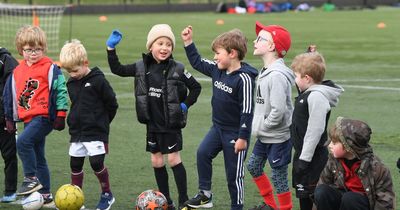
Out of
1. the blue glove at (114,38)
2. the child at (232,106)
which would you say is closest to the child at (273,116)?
the child at (232,106)

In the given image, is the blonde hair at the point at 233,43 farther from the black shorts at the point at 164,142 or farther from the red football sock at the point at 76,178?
the red football sock at the point at 76,178

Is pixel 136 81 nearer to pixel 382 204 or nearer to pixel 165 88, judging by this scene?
pixel 165 88

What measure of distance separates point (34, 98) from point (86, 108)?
55cm

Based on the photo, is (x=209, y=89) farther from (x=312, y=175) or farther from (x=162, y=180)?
(x=312, y=175)

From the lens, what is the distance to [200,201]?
29.6ft

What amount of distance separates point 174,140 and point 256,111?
821mm

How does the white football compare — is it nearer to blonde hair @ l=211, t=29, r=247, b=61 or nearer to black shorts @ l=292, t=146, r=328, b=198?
blonde hair @ l=211, t=29, r=247, b=61

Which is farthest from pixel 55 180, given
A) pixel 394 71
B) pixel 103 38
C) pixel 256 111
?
pixel 103 38

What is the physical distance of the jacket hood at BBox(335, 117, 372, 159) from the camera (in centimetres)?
758

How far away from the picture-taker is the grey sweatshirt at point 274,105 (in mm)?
8461

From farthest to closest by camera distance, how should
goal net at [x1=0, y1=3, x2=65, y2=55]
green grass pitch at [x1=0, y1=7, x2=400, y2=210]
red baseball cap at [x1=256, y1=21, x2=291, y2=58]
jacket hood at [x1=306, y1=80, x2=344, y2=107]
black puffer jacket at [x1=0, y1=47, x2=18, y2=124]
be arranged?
goal net at [x1=0, y1=3, x2=65, y2=55], green grass pitch at [x1=0, y1=7, x2=400, y2=210], black puffer jacket at [x1=0, y1=47, x2=18, y2=124], red baseball cap at [x1=256, y1=21, x2=291, y2=58], jacket hood at [x1=306, y1=80, x2=344, y2=107]

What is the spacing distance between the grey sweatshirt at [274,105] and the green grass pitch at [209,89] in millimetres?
949

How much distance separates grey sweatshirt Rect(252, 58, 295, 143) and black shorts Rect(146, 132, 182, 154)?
754 millimetres

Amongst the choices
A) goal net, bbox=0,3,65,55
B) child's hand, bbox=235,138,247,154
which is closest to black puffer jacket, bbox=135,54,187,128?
child's hand, bbox=235,138,247,154
